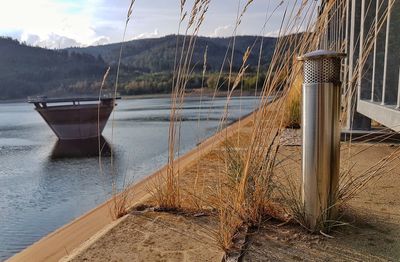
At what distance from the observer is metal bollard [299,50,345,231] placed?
1.59 metres

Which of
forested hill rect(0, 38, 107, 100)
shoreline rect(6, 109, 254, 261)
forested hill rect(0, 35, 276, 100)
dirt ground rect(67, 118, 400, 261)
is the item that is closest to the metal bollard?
dirt ground rect(67, 118, 400, 261)

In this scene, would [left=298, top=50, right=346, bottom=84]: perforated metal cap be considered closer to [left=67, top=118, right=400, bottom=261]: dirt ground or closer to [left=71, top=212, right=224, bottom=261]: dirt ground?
[left=67, top=118, right=400, bottom=261]: dirt ground

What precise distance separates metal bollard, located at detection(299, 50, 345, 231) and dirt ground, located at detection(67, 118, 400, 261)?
0.50ft

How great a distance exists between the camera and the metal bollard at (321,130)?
5.23 ft

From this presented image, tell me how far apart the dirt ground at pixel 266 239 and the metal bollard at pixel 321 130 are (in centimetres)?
→ 15

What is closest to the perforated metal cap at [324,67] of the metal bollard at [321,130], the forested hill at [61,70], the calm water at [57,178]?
the metal bollard at [321,130]

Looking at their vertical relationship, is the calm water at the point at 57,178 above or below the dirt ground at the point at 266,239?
below

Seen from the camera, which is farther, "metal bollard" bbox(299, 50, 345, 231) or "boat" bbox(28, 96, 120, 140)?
"boat" bbox(28, 96, 120, 140)

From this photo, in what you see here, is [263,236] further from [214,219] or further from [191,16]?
[191,16]

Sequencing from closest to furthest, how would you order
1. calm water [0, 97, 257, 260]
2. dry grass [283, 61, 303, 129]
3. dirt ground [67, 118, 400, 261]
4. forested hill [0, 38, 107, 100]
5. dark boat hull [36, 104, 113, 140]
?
dirt ground [67, 118, 400, 261]
calm water [0, 97, 257, 260]
dry grass [283, 61, 303, 129]
dark boat hull [36, 104, 113, 140]
forested hill [0, 38, 107, 100]

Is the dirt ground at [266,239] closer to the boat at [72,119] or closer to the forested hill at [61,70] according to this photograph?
the boat at [72,119]

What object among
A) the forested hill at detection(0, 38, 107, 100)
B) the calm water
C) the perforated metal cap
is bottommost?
the calm water

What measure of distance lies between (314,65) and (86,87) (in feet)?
137

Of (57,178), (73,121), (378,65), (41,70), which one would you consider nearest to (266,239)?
(378,65)
